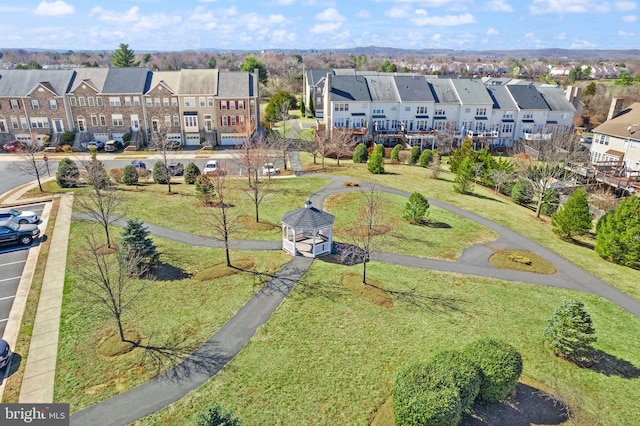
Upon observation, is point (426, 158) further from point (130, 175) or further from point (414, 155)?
point (130, 175)

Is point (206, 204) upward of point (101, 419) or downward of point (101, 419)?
upward

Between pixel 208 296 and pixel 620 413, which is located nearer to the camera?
pixel 620 413

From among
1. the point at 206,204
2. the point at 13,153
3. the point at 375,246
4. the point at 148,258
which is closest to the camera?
the point at 148,258

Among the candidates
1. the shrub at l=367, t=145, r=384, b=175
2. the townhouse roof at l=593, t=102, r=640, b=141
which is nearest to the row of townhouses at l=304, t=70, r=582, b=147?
the townhouse roof at l=593, t=102, r=640, b=141

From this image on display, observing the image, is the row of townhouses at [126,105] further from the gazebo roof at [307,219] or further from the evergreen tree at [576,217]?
the evergreen tree at [576,217]

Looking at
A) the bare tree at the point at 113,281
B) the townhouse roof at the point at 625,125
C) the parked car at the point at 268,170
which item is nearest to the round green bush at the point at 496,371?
the bare tree at the point at 113,281

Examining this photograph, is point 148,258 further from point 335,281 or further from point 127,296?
point 335,281

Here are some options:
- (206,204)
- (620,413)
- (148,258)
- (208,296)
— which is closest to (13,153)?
(206,204)
